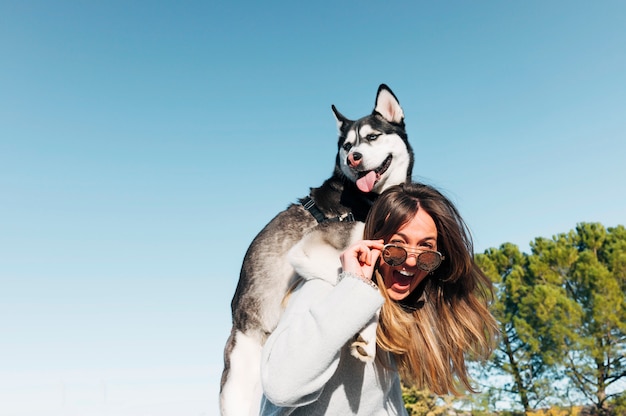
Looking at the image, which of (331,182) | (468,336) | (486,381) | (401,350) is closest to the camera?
(401,350)

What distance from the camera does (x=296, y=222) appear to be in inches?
169

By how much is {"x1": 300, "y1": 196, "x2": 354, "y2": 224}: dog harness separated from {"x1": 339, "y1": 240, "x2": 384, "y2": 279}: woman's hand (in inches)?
79.2

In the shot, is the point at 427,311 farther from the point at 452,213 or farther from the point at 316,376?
the point at 316,376

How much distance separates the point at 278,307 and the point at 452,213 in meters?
1.59

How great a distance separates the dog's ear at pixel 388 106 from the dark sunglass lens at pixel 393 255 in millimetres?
2904

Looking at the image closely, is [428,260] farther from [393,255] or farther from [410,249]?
[393,255]

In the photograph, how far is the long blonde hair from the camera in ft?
8.29

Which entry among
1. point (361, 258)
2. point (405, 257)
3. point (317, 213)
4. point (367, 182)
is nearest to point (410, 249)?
point (405, 257)

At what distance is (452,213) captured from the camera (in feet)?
9.31

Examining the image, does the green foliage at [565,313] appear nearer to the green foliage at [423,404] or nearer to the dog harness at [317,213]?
the green foliage at [423,404]

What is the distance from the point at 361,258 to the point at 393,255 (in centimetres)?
33

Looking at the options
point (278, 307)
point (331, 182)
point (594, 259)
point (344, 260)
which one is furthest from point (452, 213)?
point (594, 259)

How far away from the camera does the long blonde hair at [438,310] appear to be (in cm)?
253

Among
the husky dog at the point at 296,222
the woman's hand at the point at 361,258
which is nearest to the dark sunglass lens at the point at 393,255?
the woman's hand at the point at 361,258
